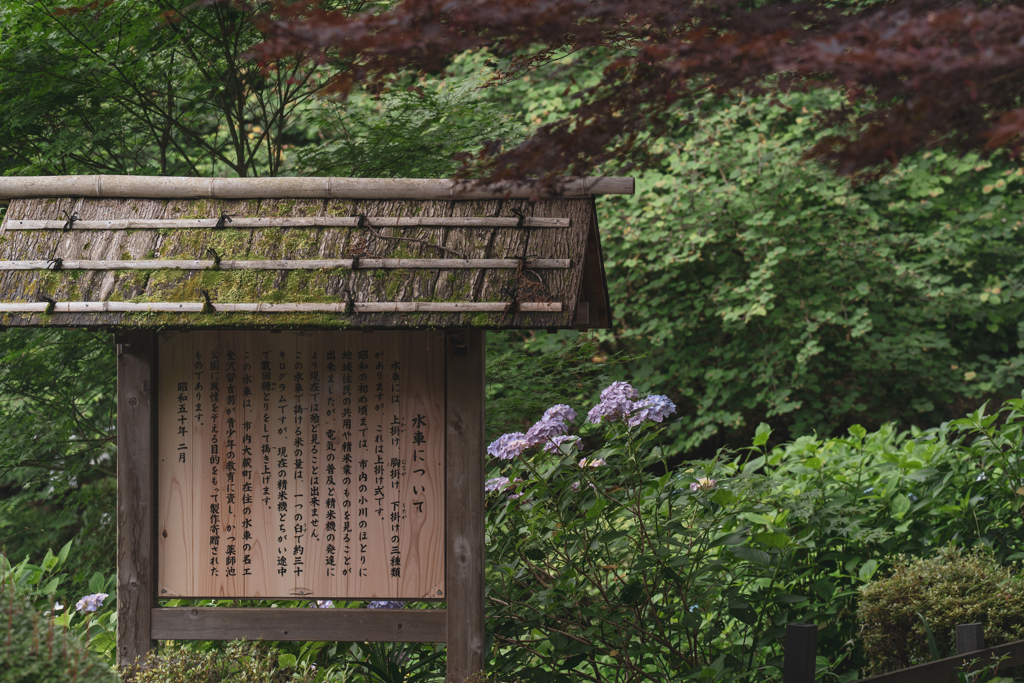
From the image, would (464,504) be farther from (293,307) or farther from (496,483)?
(293,307)

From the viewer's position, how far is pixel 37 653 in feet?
5.23

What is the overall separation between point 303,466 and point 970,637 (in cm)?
229

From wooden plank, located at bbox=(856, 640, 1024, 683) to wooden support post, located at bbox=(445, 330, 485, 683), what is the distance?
48.8 inches

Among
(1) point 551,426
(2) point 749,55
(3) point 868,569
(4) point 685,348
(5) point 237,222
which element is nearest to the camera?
(2) point 749,55

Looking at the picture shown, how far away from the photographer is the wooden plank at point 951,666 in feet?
7.66

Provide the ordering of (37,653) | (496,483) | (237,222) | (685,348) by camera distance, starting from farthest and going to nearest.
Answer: (685,348), (496,483), (237,222), (37,653)

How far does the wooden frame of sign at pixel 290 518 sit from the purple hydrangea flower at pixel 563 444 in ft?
1.53

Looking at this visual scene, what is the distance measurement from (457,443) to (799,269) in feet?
19.1

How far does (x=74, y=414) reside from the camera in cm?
411

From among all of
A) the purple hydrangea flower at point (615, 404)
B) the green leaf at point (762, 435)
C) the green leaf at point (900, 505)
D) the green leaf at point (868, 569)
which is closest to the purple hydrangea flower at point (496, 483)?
the purple hydrangea flower at point (615, 404)

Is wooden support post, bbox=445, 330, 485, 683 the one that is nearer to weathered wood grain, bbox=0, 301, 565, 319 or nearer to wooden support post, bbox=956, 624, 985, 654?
weathered wood grain, bbox=0, 301, 565, 319

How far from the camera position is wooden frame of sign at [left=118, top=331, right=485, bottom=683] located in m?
2.48

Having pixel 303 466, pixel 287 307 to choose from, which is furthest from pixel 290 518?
pixel 287 307

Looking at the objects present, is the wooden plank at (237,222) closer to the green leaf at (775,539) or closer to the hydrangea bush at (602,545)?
the hydrangea bush at (602,545)
